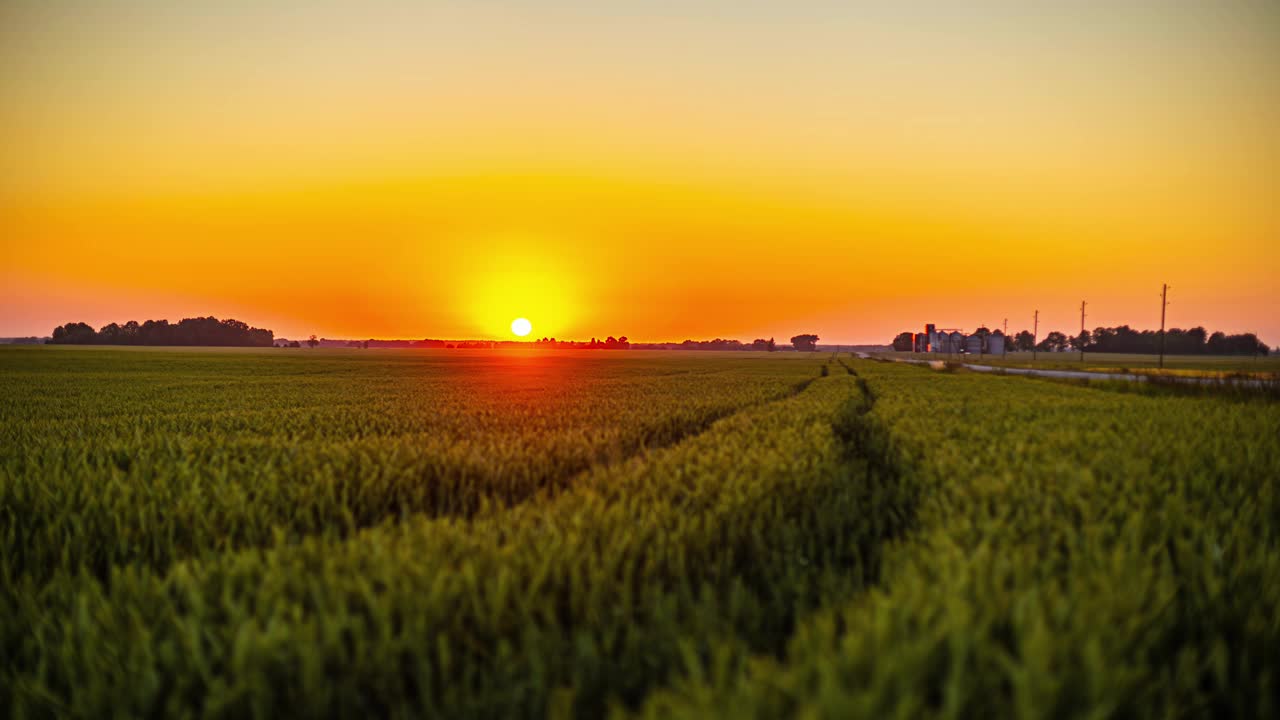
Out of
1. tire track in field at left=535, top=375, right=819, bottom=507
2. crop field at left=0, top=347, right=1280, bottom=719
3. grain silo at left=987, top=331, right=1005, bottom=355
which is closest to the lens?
crop field at left=0, top=347, right=1280, bottom=719

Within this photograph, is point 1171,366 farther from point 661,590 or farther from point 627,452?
point 661,590

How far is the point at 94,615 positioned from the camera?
2.38 metres

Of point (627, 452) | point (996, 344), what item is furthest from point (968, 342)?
point (627, 452)

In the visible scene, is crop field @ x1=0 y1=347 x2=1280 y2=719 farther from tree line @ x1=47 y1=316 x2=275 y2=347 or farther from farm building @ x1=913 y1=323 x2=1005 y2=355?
tree line @ x1=47 y1=316 x2=275 y2=347

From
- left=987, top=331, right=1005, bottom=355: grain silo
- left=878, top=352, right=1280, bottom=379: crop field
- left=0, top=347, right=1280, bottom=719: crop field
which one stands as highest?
left=987, top=331, right=1005, bottom=355: grain silo

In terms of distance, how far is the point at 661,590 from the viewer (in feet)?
8.06

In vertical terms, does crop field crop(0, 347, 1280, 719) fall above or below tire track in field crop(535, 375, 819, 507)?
above

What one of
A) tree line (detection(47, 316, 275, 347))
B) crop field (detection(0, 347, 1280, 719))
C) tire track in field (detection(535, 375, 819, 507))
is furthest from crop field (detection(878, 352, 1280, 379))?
tree line (detection(47, 316, 275, 347))

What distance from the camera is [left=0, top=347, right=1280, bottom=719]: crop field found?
1567mm

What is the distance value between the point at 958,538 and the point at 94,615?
3.55 m

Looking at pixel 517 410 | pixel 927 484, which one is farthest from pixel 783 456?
pixel 517 410

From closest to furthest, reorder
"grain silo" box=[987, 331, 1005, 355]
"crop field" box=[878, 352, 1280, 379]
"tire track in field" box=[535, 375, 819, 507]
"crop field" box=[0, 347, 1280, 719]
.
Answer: "crop field" box=[0, 347, 1280, 719] → "tire track in field" box=[535, 375, 819, 507] → "crop field" box=[878, 352, 1280, 379] → "grain silo" box=[987, 331, 1005, 355]

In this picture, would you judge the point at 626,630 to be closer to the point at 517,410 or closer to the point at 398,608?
the point at 398,608

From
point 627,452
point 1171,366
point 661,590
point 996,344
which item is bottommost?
point 1171,366
